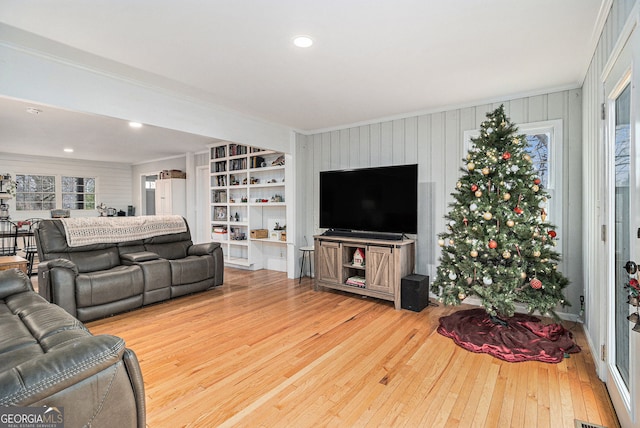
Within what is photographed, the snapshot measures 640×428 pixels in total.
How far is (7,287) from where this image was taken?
2.43m

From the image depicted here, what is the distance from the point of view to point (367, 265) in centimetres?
420

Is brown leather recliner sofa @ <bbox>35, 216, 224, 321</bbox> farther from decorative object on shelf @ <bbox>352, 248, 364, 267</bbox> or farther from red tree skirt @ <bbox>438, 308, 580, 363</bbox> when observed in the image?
red tree skirt @ <bbox>438, 308, 580, 363</bbox>

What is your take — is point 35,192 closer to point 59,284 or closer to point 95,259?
point 95,259

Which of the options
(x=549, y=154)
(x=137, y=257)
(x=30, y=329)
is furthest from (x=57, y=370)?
(x=549, y=154)

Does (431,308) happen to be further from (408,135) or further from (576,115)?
(576,115)

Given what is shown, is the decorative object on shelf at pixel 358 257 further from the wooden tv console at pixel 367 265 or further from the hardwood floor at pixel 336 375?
the hardwood floor at pixel 336 375

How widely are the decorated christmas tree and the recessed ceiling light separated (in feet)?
6.14

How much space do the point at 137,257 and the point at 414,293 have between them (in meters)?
3.41

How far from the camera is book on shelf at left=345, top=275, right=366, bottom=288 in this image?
4.30m

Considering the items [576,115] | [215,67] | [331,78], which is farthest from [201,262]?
[576,115]

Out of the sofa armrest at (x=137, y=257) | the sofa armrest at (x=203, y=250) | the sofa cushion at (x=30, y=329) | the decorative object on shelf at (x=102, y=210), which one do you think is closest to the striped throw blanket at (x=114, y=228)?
the sofa armrest at (x=137, y=257)

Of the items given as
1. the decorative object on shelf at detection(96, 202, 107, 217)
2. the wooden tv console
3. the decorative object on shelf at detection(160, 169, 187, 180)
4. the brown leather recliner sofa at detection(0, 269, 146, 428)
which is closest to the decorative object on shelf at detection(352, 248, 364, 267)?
the wooden tv console

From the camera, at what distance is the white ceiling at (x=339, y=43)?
2.14m

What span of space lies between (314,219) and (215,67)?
10.00 feet
